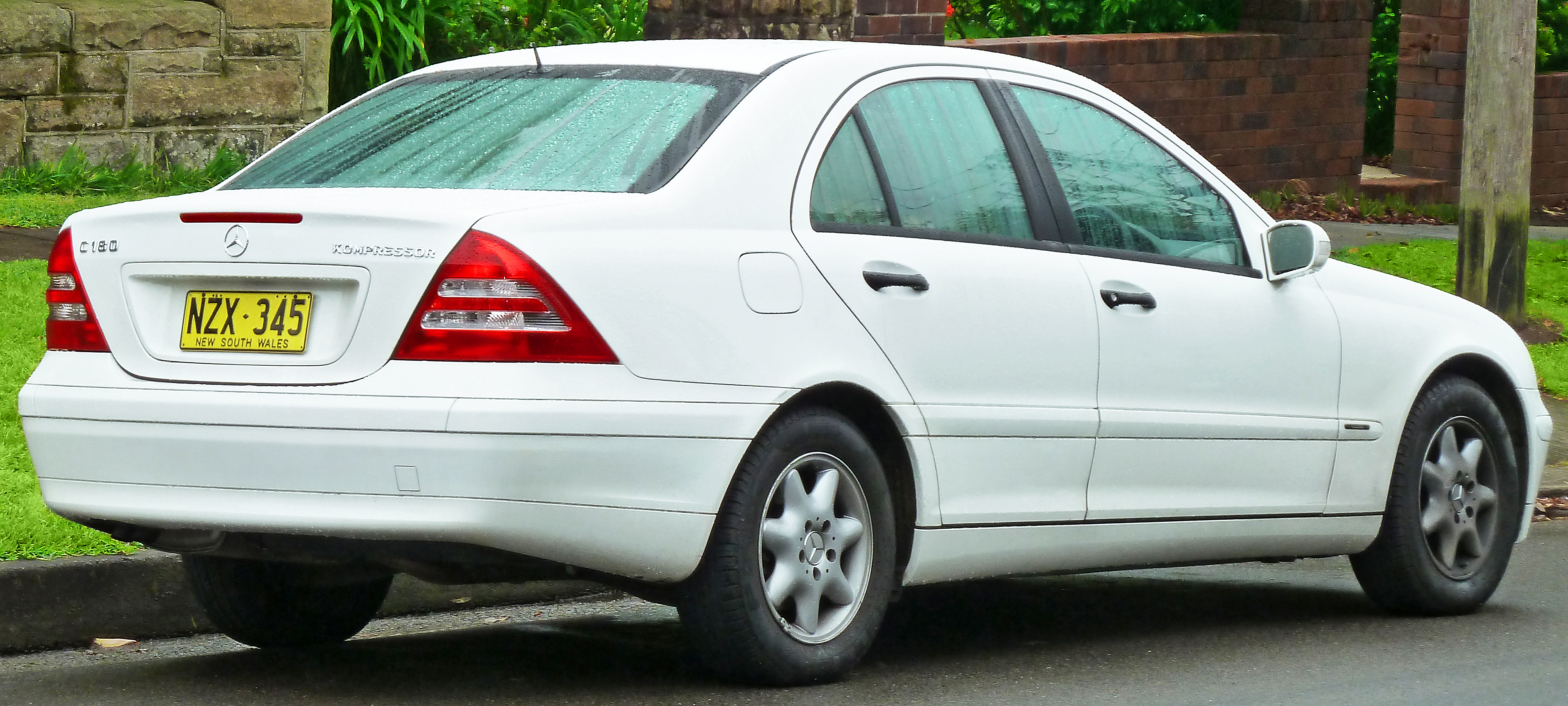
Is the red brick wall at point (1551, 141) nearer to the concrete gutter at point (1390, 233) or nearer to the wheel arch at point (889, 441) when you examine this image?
the concrete gutter at point (1390, 233)

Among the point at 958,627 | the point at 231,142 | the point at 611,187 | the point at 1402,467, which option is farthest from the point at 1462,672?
the point at 231,142

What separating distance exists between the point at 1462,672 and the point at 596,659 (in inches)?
83.5

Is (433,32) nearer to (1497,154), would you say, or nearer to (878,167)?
(1497,154)

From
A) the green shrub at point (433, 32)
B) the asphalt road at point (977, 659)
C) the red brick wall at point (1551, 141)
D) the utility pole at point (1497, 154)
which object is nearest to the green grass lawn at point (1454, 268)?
the utility pole at point (1497, 154)

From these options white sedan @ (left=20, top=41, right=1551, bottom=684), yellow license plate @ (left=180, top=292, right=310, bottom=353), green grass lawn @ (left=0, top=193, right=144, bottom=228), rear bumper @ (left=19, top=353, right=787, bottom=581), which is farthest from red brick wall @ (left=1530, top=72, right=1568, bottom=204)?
yellow license plate @ (left=180, top=292, right=310, bottom=353)

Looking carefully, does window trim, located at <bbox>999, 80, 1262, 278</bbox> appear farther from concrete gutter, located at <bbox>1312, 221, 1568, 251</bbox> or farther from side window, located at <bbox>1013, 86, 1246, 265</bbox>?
concrete gutter, located at <bbox>1312, 221, 1568, 251</bbox>

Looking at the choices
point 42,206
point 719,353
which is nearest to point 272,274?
point 719,353

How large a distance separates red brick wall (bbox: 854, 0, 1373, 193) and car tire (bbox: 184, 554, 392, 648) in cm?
1019

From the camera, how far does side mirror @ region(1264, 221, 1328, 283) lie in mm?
5859

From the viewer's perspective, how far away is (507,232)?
4324 mm

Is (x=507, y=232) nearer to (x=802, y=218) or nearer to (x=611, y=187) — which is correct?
(x=611, y=187)

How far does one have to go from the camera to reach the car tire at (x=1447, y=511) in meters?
6.23

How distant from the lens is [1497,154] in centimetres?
1173

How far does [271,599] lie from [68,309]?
3.27 feet
